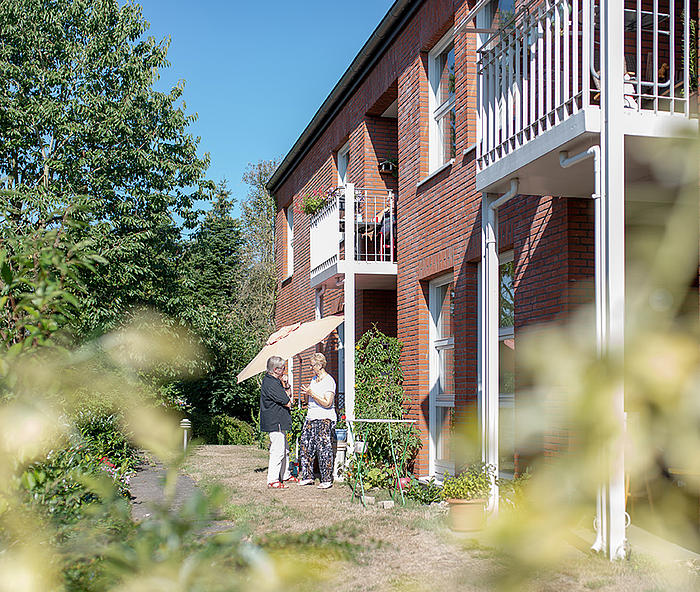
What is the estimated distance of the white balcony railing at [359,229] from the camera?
40.3 ft

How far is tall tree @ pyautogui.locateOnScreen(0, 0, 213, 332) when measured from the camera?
17.2 meters

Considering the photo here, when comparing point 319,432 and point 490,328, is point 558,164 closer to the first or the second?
point 490,328

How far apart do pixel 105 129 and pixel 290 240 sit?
5174 millimetres

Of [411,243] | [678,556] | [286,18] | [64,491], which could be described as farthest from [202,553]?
[411,243]

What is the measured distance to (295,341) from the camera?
1241 cm

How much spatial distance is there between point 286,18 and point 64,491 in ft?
12.8

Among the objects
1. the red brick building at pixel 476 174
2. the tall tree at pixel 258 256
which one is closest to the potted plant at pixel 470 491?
the red brick building at pixel 476 174

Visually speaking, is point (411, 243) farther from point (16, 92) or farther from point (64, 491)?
point (16, 92)

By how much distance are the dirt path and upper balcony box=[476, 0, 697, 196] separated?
9.43 feet

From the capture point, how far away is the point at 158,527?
89 centimetres

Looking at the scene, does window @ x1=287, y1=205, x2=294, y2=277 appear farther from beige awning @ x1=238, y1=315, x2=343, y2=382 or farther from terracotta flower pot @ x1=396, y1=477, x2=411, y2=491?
terracotta flower pot @ x1=396, y1=477, x2=411, y2=491

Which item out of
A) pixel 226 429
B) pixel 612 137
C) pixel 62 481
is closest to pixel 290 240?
pixel 226 429

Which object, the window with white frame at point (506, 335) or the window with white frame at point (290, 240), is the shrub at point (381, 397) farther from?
the window with white frame at point (290, 240)

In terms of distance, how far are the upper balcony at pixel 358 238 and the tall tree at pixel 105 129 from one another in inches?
214
